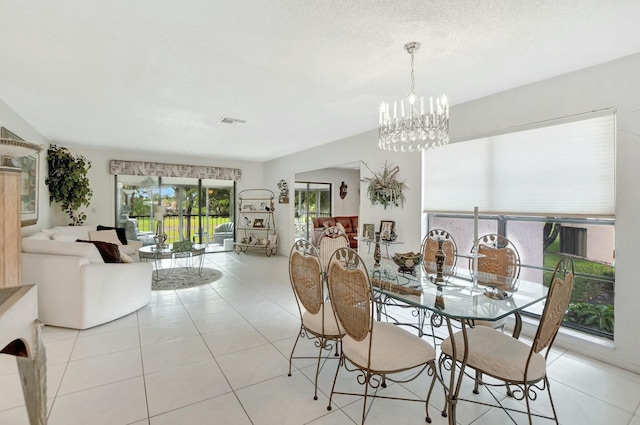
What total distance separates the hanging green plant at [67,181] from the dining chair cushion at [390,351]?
607 centimetres

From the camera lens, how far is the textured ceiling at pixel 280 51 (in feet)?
5.90

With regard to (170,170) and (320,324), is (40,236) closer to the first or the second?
(170,170)

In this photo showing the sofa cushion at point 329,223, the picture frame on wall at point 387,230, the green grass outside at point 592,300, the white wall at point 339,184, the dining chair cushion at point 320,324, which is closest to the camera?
the dining chair cushion at point 320,324

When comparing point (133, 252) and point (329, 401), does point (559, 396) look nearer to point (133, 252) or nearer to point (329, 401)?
point (329, 401)

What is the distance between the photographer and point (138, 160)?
6613 mm

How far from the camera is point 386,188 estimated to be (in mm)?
4270

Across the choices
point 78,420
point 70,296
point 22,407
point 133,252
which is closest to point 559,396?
point 78,420

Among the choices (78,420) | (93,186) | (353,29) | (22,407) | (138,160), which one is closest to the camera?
(78,420)

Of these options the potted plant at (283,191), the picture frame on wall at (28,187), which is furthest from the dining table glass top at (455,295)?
the potted plant at (283,191)

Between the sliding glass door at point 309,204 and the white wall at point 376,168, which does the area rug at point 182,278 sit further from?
the sliding glass door at point 309,204

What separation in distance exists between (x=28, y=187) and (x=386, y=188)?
195 inches

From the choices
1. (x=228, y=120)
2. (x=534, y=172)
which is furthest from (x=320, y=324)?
(x=228, y=120)

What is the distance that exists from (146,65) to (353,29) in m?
1.76

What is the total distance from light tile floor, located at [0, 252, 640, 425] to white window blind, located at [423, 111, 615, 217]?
1358 millimetres
